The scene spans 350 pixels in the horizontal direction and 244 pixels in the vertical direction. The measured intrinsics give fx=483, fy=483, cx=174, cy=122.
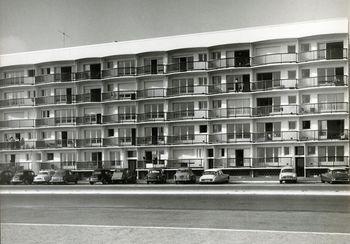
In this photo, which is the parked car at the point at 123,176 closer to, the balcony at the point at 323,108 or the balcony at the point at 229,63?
the balcony at the point at 229,63

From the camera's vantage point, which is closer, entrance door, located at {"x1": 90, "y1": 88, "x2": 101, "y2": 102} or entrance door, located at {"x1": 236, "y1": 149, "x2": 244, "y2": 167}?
entrance door, located at {"x1": 236, "y1": 149, "x2": 244, "y2": 167}

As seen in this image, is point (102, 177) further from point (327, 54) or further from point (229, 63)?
point (327, 54)

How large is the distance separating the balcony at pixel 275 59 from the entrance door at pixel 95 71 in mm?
17790

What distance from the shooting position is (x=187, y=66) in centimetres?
5088

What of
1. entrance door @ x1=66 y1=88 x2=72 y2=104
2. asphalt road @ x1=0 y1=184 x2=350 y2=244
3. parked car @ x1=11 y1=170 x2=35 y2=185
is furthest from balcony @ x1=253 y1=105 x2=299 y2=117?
asphalt road @ x1=0 y1=184 x2=350 y2=244

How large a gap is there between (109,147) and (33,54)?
55.3 ft

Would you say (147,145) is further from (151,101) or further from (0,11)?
(0,11)

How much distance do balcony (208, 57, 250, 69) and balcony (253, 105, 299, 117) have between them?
183 inches

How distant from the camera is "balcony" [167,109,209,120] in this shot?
163ft

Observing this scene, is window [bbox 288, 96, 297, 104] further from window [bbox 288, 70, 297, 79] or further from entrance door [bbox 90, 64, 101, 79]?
entrance door [bbox 90, 64, 101, 79]

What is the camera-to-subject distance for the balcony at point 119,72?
52812mm

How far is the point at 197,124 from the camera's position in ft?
164

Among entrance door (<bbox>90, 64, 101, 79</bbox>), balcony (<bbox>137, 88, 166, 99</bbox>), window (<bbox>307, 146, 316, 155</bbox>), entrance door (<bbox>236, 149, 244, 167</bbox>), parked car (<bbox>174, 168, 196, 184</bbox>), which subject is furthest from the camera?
entrance door (<bbox>90, 64, 101, 79</bbox>)

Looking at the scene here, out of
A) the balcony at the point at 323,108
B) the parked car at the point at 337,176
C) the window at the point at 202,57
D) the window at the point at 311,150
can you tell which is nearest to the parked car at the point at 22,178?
the window at the point at 202,57
